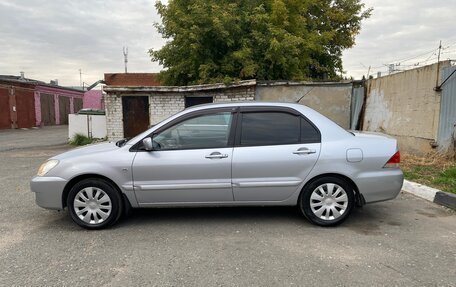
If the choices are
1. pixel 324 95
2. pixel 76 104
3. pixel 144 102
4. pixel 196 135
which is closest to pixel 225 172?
pixel 196 135

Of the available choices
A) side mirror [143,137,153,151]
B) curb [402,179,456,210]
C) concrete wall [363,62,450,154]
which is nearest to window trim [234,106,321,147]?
side mirror [143,137,153,151]

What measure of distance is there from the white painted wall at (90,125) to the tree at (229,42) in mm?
3562

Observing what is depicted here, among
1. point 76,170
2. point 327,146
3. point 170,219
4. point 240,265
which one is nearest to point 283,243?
point 240,265

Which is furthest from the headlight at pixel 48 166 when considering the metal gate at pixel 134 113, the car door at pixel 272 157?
the metal gate at pixel 134 113

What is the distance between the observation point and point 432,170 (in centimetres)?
729

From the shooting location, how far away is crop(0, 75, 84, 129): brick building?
27.2 meters

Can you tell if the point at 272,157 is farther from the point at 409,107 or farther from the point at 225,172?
the point at 409,107

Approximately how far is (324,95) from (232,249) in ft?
30.5

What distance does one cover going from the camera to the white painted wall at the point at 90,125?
50.1 feet

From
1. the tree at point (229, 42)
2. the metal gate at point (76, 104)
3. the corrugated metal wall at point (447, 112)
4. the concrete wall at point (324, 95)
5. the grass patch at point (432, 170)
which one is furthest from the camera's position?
the metal gate at point (76, 104)

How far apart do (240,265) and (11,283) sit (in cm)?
208

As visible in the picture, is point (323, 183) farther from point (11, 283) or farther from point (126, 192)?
point (11, 283)

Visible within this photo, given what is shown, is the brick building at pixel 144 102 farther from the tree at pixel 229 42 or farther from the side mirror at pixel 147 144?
the side mirror at pixel 147 144

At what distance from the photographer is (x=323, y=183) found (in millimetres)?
4613
